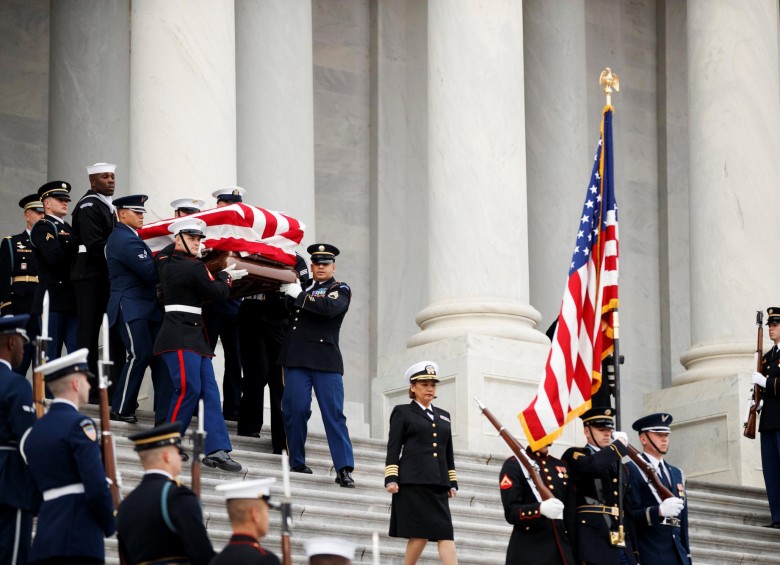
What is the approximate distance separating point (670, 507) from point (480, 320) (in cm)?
583

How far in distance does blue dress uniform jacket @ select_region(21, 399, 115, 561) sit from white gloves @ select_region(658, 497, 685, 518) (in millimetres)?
5165

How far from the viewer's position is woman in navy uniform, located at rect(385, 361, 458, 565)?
44.9 feet

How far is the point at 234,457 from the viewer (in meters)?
15.5

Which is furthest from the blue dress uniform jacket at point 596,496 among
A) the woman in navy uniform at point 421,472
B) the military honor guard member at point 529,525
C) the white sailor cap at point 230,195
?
the white sailor cap at point 230,195

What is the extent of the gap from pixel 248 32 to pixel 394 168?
4.09m

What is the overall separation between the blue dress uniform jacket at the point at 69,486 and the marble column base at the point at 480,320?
363 inches

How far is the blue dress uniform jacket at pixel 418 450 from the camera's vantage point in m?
13.9

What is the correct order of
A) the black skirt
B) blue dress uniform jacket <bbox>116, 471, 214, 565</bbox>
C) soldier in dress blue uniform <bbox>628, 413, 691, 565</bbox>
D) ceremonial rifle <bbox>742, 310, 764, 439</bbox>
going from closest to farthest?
blue dress uniform jacket <bbox>116, 471, 214, 565</bbox>, the black skirt, soldier in dress blue uniform <bbox>628, 413, 691, 565</bbox>, ceremonial rifle <bbox>742, 310, 764, 439</bbox>

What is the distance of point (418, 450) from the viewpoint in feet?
45.9

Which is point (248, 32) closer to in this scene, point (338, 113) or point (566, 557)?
point (338, 113)

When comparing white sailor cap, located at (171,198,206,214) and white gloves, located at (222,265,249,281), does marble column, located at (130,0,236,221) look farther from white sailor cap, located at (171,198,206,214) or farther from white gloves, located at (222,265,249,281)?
white gloves, located at (222,265,249,281)

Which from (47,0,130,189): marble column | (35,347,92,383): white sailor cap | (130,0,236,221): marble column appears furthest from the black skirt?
(47,0,130,189): marble column

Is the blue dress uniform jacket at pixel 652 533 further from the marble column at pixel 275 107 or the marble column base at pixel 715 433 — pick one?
the marble column at pixel 275 107

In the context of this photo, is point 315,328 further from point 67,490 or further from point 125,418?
point 67,490
